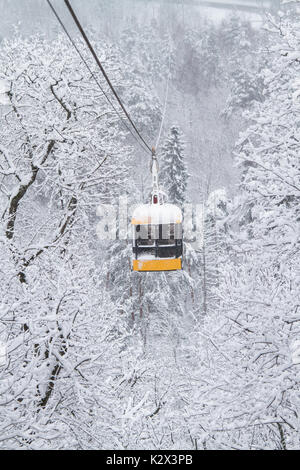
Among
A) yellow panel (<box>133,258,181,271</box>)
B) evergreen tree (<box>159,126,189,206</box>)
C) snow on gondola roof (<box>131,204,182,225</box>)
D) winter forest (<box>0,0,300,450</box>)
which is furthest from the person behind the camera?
evergreen tree (<box>159,126,189,206</box>)

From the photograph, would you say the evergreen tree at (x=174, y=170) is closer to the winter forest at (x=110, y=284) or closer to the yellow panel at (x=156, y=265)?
the winter forest at (x=110, y=284)

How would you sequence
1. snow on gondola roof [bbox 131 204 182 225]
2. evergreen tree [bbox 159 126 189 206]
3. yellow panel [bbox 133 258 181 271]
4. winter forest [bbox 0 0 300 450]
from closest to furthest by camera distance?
winter forest [bbox 0 0 300 450]
snow on gondola roof [bbox 131 204 182 225]
yellow panel [bbox 133 258 181 271]
evergreen tree [bbox 159 126 189 206]

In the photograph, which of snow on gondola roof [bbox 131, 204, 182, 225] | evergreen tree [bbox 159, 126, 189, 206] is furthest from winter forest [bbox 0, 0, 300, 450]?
evergreen tree [bbox 159, 126, 189, 206]

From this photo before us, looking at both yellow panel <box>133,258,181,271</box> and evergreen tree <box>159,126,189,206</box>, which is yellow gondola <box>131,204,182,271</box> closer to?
yellow panel <box>133,258,181,271</box>

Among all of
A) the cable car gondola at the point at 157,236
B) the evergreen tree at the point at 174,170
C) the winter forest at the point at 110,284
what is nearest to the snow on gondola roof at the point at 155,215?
the cable car gondola at the point at 157,236

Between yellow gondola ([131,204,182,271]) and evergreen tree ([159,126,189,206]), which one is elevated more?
evergreen tree ([159,126,189,206])

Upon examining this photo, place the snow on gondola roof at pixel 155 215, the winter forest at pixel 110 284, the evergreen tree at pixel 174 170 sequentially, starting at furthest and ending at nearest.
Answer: the evergreen tree at pixel 174 170
the snow on gondola roof at pixel 155 215
the winter forest at pixel 110 284

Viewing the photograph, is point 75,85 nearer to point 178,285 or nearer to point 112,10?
point 178,285

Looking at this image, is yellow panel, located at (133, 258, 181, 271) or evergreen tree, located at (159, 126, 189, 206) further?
evergreen tree, located at (159, 126, 189, 206)
